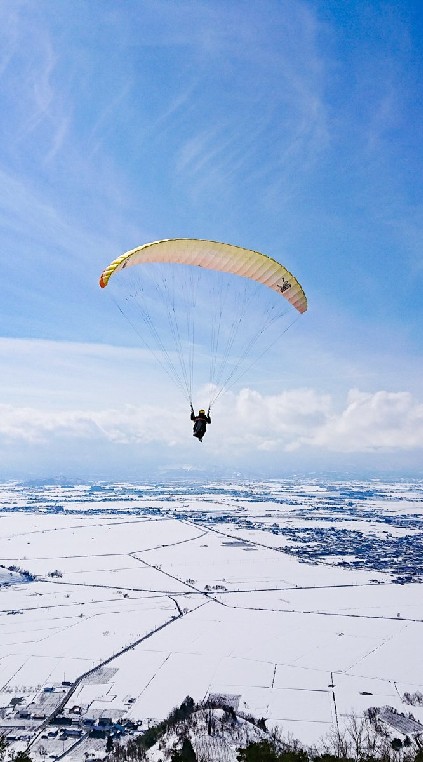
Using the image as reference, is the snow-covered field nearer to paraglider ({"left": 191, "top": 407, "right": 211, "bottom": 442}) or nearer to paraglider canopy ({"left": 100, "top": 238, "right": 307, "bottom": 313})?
paraglider ({"left": 191, "top": 407, "right": 211, "bottom": 442})

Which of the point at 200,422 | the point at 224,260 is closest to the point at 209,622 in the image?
the point at 200,422

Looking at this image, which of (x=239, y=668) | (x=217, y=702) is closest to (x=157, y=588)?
(x=239, y=668)

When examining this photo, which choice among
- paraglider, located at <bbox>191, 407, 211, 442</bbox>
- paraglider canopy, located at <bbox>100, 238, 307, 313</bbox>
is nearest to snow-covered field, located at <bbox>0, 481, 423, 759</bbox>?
paraglider, located at <bbox>191, 407, 211, 442</bbox>

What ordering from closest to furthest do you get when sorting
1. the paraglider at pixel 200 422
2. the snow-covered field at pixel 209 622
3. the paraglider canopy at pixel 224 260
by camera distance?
1. the paraglider canopy at pixel 224 260
2. the paraglider at pixel 200 422
3. the snow-covered field at pixel 209 622

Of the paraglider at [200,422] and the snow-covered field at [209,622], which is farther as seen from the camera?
the snow-covered field at [209,622]

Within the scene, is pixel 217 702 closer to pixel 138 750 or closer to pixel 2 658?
pixel 138 750

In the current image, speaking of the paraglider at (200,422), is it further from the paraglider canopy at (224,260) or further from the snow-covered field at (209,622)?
the snow-covered field at (209,622)

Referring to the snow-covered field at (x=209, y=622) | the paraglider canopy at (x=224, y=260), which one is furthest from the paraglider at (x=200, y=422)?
the snow-covered field at (x=209, y=622)

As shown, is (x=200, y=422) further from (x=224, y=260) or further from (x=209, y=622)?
(x=209, y=622)
